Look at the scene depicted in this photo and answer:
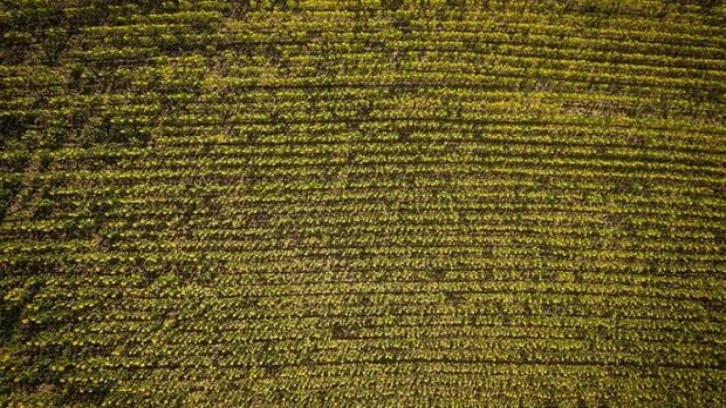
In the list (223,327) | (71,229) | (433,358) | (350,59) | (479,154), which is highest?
(350,59)

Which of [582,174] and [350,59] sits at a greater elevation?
[350,59]

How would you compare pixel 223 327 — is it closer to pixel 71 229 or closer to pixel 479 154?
pixel 71 229

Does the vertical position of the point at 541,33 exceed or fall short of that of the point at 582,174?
it exceeds it

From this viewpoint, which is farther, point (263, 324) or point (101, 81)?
point (101, 81)

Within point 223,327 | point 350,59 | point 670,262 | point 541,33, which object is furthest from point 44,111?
point 670,262

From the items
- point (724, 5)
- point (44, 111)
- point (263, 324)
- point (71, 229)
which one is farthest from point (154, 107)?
point (724, 5)

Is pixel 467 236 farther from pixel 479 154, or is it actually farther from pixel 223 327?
pixel 223 327
